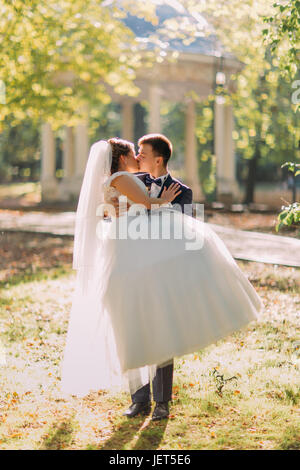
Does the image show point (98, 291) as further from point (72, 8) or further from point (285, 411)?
point (72, 8)

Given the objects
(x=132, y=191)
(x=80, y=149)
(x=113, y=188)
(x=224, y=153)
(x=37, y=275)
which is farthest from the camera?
(x=224, y=153)

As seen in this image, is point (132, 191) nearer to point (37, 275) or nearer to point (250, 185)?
point (37, 275)

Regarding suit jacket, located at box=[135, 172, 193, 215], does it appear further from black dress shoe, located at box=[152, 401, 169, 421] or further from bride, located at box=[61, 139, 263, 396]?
black dress shoe, located at box=[152, 401, 169, 421]

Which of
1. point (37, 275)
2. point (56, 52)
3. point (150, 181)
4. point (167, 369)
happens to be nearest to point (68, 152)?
point (56, 52)

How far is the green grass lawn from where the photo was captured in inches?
179

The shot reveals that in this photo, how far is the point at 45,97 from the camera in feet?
53.4

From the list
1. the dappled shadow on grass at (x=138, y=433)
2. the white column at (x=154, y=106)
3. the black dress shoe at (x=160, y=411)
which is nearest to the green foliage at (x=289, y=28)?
the black dress shoe at (x=160, y=411)

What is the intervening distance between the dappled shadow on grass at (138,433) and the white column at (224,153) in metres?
20.8

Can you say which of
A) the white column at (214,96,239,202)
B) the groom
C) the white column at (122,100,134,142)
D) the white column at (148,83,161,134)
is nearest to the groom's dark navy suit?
the groom

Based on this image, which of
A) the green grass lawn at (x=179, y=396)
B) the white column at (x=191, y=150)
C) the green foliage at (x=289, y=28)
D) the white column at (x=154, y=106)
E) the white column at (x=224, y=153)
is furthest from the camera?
the white column at (x=191, y=150)

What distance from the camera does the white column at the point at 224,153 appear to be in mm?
25594

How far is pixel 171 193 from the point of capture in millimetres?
4691

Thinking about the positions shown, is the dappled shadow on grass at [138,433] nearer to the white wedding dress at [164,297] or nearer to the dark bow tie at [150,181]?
the white wedding dress at [164,297]

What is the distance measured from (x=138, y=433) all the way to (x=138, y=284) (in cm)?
122
